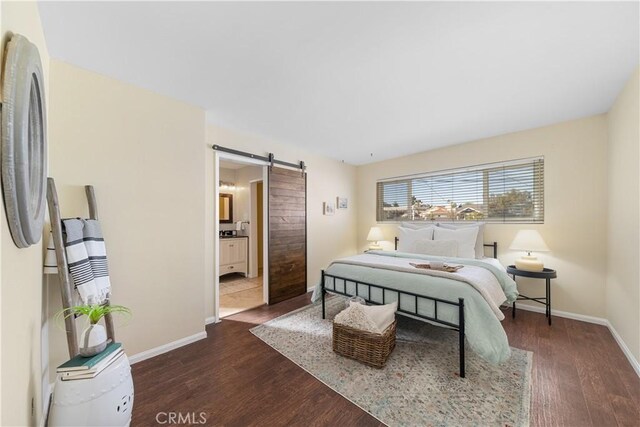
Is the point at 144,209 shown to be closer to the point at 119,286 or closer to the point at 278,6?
the point at 119,286

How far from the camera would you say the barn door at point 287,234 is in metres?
3.63

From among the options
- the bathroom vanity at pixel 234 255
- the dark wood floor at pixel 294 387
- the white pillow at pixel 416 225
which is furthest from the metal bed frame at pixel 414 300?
the bathroom vanity at pixel 234 255

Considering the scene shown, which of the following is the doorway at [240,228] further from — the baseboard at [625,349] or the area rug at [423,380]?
the baseboard at [625,349]

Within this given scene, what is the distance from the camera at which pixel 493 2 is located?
1.35 meters

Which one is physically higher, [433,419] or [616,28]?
[616,28]

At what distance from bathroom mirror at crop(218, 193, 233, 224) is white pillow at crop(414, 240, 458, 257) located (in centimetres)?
394

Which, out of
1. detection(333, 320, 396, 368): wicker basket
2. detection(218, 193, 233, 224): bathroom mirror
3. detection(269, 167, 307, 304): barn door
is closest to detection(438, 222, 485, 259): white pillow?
detection(333, 320, 396, 368): wicker basket

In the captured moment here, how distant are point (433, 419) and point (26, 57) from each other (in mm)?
2661

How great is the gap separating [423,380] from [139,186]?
110 inches

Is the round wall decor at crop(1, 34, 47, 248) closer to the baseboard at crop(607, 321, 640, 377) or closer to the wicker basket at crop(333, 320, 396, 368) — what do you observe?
the wicker basket at crop(333, 320, 396, 368)

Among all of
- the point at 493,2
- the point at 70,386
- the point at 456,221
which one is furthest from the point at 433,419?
the point at 456,221

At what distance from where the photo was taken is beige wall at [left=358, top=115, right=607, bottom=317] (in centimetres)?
280

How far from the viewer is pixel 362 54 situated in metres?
1.76

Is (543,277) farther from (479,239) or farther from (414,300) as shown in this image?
(414,300)
